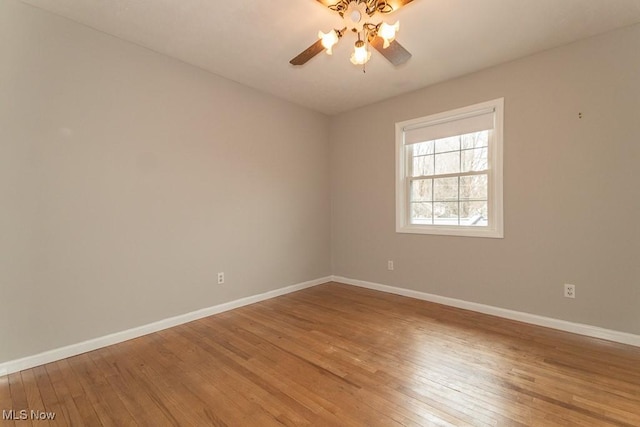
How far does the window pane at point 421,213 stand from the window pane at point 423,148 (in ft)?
2.17

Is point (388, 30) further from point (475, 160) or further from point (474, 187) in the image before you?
point (474, 187)

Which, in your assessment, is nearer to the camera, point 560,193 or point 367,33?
point 367,33

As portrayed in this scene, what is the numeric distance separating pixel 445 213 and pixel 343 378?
2.40 metres

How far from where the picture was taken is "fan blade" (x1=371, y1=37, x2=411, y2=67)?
202cm

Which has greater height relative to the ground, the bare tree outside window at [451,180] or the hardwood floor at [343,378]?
the bare tree outside window at [451,180]

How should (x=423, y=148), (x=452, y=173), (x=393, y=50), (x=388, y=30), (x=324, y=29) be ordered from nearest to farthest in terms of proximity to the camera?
(x=388, y=30)
(x=393, y=50)
(x=324, y=29)
(x=452, y=173)
(x=423, y=148)

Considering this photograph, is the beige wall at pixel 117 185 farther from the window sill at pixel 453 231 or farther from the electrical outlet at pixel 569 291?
the electrical outlet at pixel 569 291

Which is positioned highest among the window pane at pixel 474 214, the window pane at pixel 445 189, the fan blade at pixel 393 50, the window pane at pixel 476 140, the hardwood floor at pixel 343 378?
the fan blade at pixel 393 50

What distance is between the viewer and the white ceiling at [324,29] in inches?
84.6

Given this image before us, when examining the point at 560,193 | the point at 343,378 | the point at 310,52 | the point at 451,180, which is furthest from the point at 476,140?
the point at 343,378

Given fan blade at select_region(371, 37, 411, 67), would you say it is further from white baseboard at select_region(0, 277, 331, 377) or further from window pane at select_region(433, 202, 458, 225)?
white baseboard at select_region(0, 277, 331, 377)

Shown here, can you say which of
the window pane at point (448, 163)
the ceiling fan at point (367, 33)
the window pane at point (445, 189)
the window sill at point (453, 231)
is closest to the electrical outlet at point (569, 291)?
the window sill at point (453, 231)

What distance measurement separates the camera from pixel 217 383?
6.27ft

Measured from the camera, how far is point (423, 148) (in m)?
3.76
